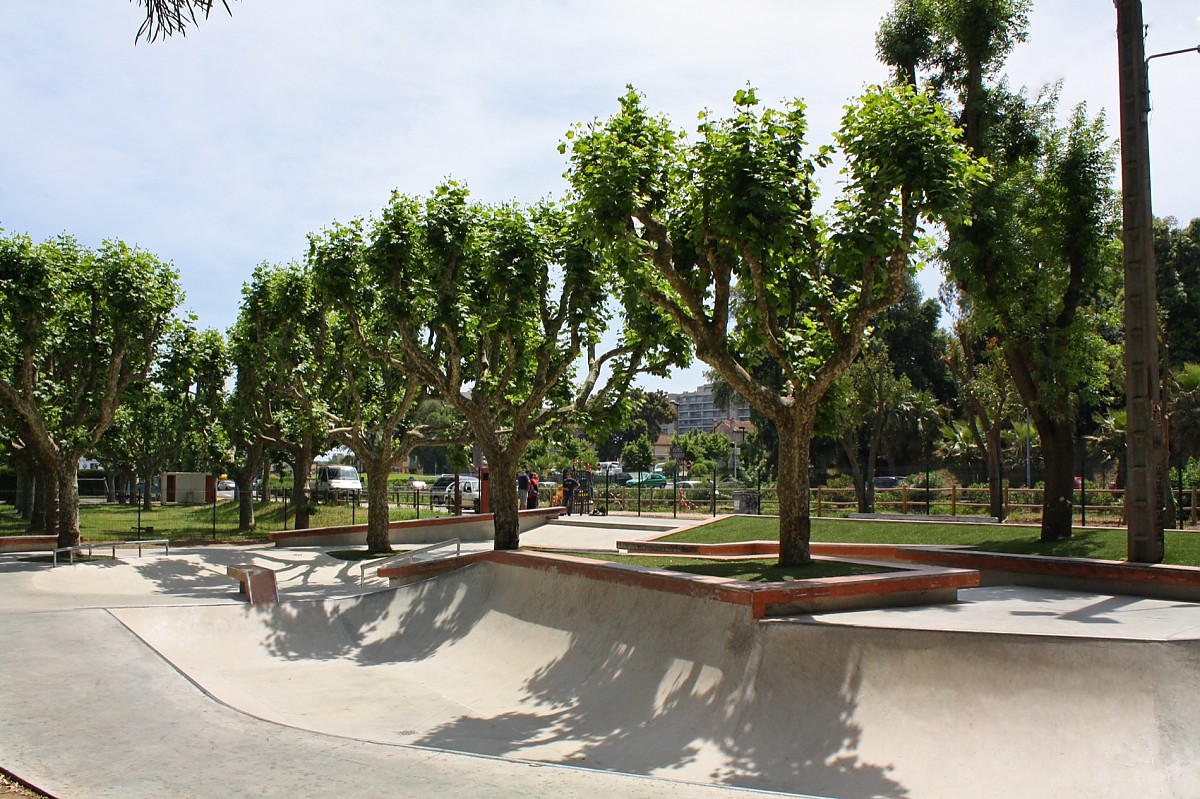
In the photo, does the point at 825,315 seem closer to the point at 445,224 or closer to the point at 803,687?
the point at 803,687

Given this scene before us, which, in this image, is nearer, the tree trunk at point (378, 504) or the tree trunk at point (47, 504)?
the tree trunk at point (378, 504)

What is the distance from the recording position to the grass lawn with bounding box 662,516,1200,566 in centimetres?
1288

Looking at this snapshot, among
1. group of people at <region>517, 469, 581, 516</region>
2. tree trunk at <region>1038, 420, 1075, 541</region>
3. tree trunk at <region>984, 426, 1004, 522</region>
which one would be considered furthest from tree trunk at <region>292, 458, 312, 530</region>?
tree trunk at <region>1038, 420, 1075, 541</region>

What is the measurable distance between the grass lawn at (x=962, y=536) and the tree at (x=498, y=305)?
4.60 metres

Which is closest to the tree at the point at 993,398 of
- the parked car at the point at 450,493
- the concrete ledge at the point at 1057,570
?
the concrete ledge at the point at 1057,570

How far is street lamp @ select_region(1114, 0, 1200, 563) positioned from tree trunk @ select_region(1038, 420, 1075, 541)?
11.8 feet

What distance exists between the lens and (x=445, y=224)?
1758 centimetres

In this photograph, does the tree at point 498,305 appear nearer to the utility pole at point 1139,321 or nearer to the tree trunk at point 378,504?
the tree trunk at point 378,504

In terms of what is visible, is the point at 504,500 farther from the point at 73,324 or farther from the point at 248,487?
the point at 248,487

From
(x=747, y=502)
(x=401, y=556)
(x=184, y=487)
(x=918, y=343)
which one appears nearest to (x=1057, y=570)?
(x=401, y=556)

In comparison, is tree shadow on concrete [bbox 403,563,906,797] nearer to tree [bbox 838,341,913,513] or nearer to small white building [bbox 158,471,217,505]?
tree [bbox 838,341,913,513]

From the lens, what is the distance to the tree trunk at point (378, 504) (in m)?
22.8

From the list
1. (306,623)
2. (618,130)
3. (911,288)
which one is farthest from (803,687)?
(911,288)

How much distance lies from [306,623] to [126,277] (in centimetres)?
1031
